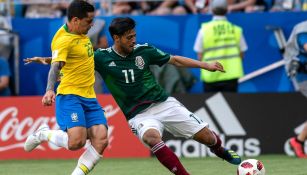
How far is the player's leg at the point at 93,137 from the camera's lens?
9797 mm

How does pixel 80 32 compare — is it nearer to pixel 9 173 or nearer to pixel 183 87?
pixel 9 173

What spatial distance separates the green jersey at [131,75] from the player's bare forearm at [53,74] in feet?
2.37

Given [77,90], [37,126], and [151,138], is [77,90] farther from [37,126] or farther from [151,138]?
[37,126]

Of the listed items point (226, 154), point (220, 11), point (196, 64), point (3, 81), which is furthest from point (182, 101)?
point (196, 64)

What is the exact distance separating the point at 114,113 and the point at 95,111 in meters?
4.56

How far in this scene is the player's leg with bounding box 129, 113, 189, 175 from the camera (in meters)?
9.77

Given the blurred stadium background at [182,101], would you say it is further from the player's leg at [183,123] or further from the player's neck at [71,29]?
the player's neck at [71,29]

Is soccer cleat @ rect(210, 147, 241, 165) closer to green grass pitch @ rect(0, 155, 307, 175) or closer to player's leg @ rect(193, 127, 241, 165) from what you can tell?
player's leg @ rect(193, 127, 241, 165)

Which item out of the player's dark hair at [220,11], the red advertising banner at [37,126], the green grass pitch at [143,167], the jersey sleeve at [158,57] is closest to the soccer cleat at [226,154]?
the green grass pitch at [143,167]

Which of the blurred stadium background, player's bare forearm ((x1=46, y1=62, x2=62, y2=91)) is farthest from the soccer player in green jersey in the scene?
the blurred stadium background

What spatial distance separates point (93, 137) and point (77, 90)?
1.75 ft

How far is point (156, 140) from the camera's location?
9.92 metres

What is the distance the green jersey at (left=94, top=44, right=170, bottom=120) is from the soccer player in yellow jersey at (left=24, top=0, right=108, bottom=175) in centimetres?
21

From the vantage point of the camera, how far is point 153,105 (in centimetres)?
1046
